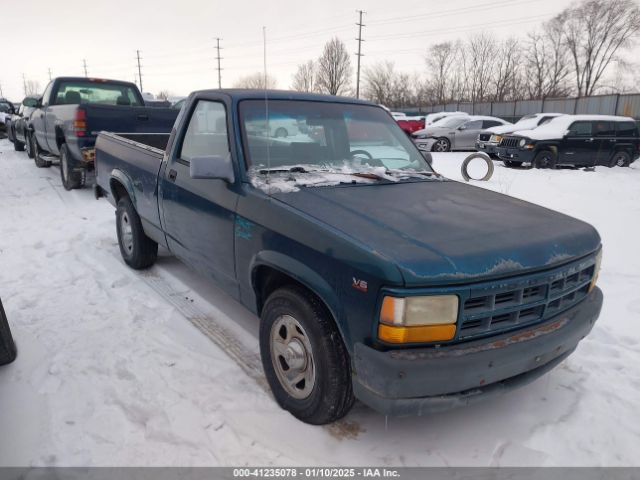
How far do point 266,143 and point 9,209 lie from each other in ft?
20.5

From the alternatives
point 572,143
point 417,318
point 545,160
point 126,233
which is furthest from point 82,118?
point 572,143

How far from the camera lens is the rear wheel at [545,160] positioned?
13.3 m

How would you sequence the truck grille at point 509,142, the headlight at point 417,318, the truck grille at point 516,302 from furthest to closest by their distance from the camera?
the truck grille at point 509,142 < the truck grille at point 516,302 < the headlight at point 417,318

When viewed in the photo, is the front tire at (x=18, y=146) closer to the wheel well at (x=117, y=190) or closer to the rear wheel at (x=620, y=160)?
the wheel well at (x=117, y=190)

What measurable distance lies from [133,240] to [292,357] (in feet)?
9.60

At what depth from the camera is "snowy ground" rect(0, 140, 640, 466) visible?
7.98 ft

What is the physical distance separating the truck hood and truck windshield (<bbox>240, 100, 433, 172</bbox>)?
428 millimetres

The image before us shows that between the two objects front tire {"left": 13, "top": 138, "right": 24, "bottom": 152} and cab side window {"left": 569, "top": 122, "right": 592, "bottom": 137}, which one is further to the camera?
front tire {"left": 13, "top": 138, "right": 24, "bottom": 152}

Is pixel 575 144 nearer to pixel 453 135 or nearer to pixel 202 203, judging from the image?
pixel 453 135

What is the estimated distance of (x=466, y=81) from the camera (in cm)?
6225

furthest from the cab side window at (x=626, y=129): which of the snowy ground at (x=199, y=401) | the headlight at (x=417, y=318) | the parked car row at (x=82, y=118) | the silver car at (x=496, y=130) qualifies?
the headlight at (x=417, y=318)

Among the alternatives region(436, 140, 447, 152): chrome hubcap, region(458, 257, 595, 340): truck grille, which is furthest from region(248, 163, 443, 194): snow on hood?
region(436, 140, 447, 152): chrome hubcap

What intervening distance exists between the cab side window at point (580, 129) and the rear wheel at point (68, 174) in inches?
518

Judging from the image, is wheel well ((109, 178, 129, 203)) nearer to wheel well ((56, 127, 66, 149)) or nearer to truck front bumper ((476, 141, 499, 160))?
wheel well ((56, 127, 66, 149))
